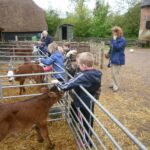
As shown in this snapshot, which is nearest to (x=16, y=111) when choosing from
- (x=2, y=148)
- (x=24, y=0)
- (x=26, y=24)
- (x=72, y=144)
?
(x=2, y=148)

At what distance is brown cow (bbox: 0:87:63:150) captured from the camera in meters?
2.27

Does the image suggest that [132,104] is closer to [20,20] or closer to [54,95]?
[54,95]

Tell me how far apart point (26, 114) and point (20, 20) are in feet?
65.2

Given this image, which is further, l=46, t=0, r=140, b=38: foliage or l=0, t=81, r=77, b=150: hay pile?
l=46, t=0, r=140, b=38: foliage

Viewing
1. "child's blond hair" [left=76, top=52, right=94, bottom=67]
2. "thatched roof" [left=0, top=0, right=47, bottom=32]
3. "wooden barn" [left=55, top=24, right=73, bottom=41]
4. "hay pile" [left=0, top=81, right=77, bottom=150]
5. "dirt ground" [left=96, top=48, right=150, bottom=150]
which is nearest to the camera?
"child's blond hair" [left=76, top=52, right=94, bottom=67]

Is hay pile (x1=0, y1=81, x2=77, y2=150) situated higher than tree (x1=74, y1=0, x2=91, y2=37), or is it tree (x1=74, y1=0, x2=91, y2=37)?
tree (x1=74, y1=0, x2=91, y2=37)

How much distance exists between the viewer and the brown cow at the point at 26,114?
2273mm

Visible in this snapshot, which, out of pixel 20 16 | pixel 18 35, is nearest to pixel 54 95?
pixel 18 35

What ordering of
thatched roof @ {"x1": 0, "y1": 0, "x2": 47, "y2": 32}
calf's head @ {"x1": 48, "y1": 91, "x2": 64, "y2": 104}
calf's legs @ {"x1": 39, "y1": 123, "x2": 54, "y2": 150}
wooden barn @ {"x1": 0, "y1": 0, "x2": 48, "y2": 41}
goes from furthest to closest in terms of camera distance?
thatched roof @ {"x1": 0, "y1": 0, "x2": 47, "y2": 32} < wooden barn @ {"x1": 0, "y1": 0, "x2": 48, "y2": 41} < calf's legs @ {"x1": 39, "y1": 123, "x2": 54, "y2": 150} < calf's head @ {"x1": 48, "y1": 91, "x2": 64, "y2": 104}

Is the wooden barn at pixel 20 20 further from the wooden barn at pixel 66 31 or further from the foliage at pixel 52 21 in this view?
the foliage at pixel 52 21

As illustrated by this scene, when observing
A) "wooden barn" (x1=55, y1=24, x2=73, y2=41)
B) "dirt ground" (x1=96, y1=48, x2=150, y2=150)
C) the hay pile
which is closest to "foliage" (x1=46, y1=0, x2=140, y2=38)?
"wooden barn" (x1=55, y1=24, x2=73, y2=41)

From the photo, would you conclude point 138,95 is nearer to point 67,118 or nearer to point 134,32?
point 67,118

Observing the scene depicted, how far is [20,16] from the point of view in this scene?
2086 centimetres

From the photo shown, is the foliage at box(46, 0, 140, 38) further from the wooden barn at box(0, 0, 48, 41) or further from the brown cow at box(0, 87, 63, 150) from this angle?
the brown cow at box(0, 87, 63, 150)
